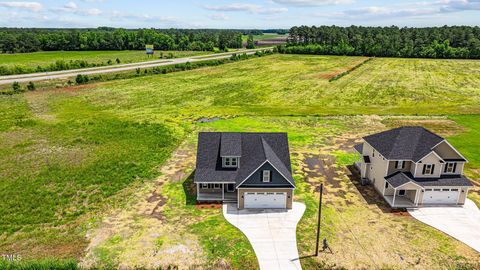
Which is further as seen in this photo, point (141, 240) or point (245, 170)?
point (245, 170)

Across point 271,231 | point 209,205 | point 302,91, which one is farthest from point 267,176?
point 302,91

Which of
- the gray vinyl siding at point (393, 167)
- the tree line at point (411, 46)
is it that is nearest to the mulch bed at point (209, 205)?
the gray vinyl siding at point (393, 167)

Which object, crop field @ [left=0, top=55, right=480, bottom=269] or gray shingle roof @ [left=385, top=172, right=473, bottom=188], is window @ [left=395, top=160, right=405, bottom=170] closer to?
gray shingle roof @ [left=385, top=172, right=473, bottom=188]

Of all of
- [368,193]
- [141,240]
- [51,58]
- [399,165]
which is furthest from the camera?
[51,58]

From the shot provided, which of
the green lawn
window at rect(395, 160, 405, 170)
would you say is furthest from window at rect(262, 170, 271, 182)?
the green lawn

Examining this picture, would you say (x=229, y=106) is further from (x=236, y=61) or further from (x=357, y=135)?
(x=236, y=61)

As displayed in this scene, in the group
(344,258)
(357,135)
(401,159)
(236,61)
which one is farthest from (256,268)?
(236,61)

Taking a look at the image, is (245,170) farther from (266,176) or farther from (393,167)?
(393,167)
